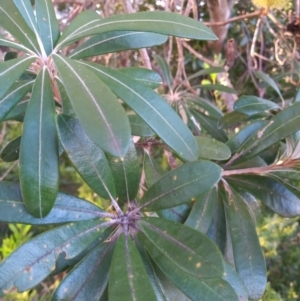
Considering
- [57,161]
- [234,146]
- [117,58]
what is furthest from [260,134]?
[117,58]

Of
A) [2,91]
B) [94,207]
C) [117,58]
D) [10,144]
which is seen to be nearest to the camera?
[2,91]

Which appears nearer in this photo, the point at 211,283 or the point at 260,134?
the point at 211,283

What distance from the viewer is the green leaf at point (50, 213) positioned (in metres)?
0.46

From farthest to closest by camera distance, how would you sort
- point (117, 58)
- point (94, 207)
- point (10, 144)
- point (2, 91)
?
point (117, 58) < point (10, 144) < point (94, 207) < point (2, 91)

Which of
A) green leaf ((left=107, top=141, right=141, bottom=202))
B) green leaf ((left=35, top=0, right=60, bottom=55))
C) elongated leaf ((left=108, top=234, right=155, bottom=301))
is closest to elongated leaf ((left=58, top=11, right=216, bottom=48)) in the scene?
green leaf ((left=35, top=0, right=60, bottom=55))

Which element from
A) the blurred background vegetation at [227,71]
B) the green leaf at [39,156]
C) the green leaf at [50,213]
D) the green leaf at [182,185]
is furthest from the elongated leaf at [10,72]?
the blurred background vegetation at [227,71]

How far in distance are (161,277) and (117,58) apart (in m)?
1.16

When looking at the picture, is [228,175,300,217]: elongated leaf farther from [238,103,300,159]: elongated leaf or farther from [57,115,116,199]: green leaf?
[57,115,116,199]: green leaf

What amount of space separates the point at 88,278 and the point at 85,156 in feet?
0.54

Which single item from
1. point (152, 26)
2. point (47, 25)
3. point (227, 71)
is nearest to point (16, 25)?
point (47, 25)

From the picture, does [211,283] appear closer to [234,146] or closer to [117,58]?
[234,146]

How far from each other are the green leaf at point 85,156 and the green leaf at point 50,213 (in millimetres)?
36

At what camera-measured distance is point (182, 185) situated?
492 mm

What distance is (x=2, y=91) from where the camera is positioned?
0.41 meters
